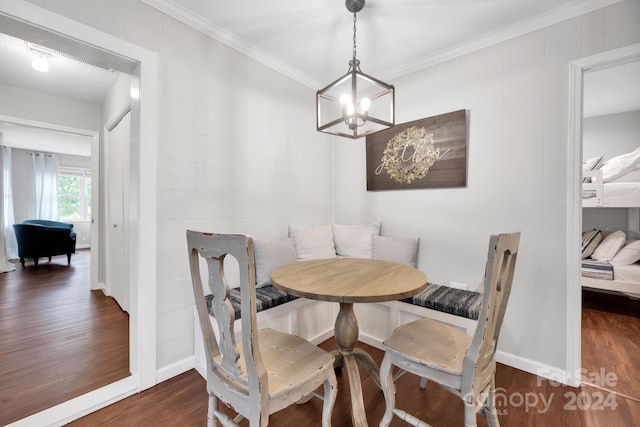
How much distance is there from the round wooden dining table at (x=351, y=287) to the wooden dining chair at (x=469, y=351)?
289 mm

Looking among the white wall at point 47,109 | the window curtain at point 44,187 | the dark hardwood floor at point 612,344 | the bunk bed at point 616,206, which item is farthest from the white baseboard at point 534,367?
the window curtain at point 44,187

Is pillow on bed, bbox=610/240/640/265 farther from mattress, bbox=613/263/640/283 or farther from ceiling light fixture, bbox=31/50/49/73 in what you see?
ceiling light fixture, bbox=31/50/49/73

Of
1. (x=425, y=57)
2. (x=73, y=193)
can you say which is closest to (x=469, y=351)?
(x=425, y=57)

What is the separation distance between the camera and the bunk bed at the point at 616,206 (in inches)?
117

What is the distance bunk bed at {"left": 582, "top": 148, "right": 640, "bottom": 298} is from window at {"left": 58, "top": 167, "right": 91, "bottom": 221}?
1051cm

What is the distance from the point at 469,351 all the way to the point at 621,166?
3.80m

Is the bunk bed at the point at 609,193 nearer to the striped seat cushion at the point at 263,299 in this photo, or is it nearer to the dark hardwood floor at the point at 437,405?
the dark hardwood floor at the point at 437,405

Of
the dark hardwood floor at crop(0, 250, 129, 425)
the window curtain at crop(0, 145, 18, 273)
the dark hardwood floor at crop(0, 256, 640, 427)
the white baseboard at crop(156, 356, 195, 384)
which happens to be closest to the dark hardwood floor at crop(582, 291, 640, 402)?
the dark hardwood floor at crop(0, 256, 640, 427)

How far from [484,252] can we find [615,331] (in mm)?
1698

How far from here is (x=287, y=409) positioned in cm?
157

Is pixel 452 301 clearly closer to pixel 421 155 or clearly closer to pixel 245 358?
pixel 421 155

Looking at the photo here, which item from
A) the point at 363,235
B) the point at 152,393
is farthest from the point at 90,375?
the point at 363,235

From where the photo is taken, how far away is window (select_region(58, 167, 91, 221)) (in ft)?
22.8

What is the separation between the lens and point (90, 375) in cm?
186
